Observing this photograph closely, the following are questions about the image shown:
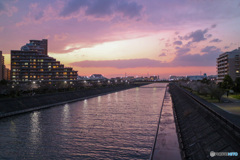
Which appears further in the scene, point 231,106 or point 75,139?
point 231,106

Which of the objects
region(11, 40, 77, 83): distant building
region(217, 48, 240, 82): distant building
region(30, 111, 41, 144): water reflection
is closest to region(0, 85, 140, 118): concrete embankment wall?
region(30, 111, 41, 144): water reflection

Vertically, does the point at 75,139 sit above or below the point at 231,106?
below

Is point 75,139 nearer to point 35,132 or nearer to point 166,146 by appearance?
point 35,132

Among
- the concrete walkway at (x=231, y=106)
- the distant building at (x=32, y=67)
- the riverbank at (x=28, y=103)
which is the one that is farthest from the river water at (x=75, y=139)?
the distant building at (x=32, y=67)

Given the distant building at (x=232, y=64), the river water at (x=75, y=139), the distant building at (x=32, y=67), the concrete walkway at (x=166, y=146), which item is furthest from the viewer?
the distant building at (x=232, y=64)

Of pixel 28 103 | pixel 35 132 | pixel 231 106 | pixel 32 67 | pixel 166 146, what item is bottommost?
pixel 35 132

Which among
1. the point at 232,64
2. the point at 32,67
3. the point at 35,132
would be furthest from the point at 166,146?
the point at 232,64

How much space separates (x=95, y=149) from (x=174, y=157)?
7.73 m

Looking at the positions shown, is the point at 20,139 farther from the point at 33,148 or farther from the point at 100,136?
the point at 100,136

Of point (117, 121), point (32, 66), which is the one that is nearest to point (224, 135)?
point (117, 121)

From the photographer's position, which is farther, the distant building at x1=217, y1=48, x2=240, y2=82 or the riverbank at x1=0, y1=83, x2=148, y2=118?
the distant building at x1=217, y1=48, x2=240, y2=82

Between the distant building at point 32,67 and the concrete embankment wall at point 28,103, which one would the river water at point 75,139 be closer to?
the concrete embankment wall at point 28,103

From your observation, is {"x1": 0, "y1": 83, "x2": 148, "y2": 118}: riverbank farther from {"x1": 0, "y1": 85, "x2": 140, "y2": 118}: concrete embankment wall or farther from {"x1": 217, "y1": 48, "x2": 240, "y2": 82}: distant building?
{"x1": 217, "y1": 48, "x2": 240, "y2": 82}: distant building

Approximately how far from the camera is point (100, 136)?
80.1 feet
